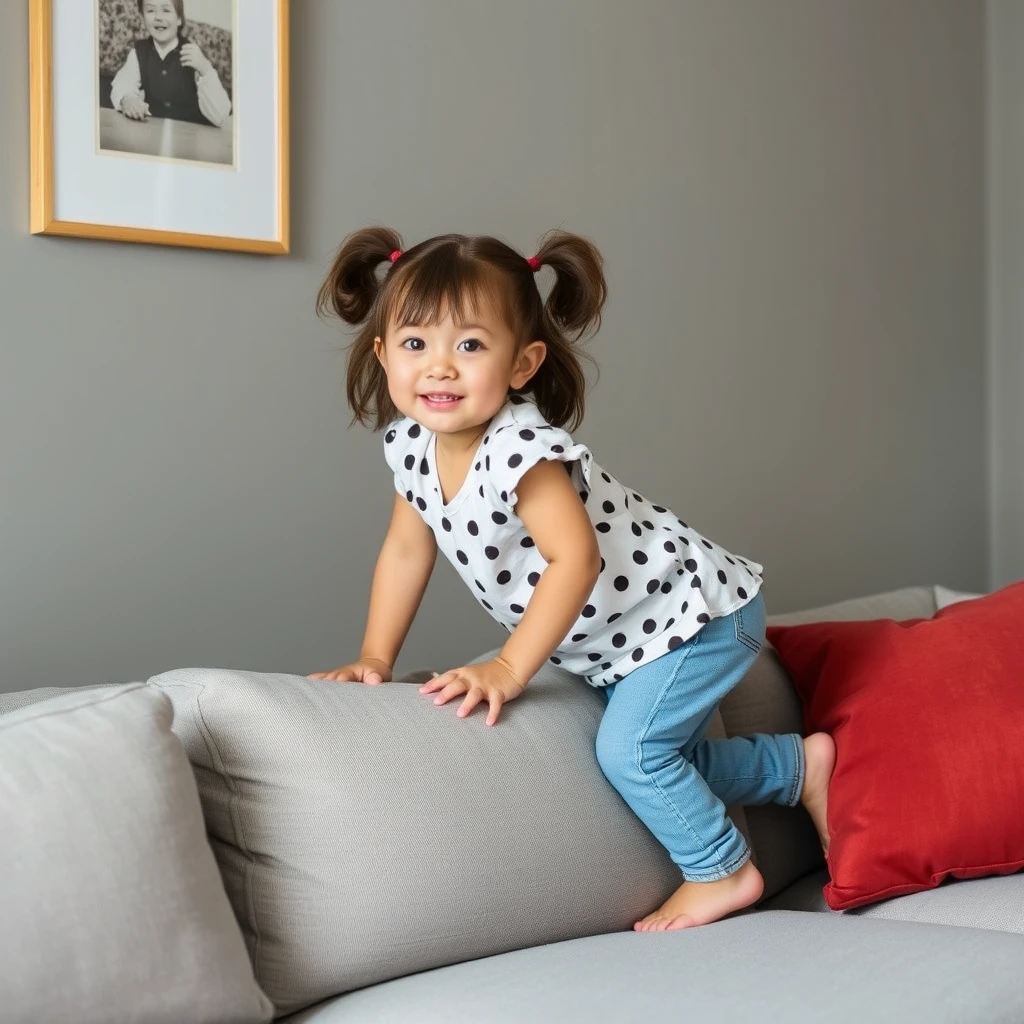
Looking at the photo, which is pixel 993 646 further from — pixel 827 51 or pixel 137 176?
pixel 827 51

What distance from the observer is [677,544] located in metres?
1.68

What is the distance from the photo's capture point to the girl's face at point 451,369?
5.08ft

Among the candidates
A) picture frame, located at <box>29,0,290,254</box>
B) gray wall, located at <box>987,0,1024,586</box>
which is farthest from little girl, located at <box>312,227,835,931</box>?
gray wall, located at <box>987,0,1024,586</box>

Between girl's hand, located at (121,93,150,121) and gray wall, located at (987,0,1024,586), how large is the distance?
7.18ft

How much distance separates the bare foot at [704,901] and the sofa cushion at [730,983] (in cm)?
10

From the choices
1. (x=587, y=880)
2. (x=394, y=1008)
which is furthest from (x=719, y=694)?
(x=394, y=1008)

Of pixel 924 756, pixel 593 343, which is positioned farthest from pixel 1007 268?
pixel 924 756

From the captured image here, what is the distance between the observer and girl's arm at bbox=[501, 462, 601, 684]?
1.51 metres

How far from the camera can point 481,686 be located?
4.96 ft

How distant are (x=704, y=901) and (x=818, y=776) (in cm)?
29

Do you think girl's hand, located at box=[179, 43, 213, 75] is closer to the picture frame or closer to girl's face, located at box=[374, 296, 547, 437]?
the picture frame

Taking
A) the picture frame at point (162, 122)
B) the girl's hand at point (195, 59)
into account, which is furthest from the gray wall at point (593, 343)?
the girl's hand at point (195, 59)

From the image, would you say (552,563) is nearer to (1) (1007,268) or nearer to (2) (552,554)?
(2) (552,554)

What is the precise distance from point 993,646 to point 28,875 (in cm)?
132
